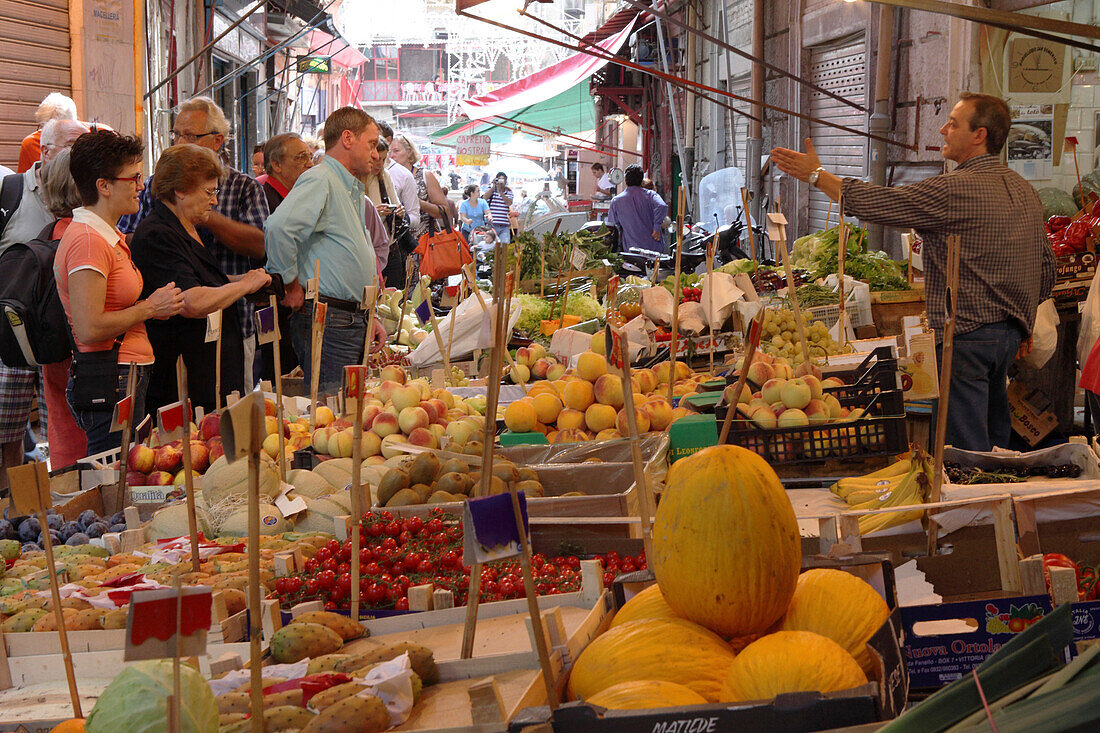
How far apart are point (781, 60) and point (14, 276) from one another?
994cm

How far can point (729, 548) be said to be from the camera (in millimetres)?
1600

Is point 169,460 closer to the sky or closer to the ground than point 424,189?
closer to the ground

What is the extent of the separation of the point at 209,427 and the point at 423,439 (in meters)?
0.89

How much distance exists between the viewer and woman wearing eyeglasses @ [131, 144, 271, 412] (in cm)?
432

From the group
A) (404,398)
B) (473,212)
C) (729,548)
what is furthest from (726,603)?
(473,212)

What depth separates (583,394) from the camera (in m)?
3.92

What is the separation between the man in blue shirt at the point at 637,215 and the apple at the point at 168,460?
9290mm

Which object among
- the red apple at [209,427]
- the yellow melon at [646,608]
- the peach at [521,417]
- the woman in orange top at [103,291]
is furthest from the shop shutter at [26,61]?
the yellow melon at [646,608]

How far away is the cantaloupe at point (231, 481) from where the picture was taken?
3.16 m

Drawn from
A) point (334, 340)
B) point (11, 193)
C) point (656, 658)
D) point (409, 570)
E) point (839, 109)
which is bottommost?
point (409, 570)

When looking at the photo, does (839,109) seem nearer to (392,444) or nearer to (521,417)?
(521,417)

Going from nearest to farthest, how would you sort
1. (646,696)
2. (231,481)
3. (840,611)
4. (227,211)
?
(646,696) → (840,611) → (231,481) → (227,211)

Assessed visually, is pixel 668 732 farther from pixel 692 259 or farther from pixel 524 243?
pixel 692 259

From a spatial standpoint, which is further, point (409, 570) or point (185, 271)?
point (185, 271)
